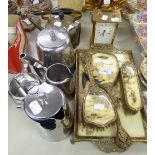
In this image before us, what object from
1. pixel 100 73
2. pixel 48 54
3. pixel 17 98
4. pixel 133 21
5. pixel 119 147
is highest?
pixel 133 21

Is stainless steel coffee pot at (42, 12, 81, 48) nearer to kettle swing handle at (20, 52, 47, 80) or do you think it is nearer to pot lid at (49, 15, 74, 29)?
pot lid at (49, 15, 74, 29)

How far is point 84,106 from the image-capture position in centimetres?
113

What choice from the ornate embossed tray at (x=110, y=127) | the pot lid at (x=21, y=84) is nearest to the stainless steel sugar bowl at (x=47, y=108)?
the ornate embossed tray at (x=110, y=127)

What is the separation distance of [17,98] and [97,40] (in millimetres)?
566

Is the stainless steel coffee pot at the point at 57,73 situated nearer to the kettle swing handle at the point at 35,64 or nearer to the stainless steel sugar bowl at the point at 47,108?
the kettle swing handle at the point at 35,64

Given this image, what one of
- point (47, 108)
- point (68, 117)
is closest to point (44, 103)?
point (47, 108)

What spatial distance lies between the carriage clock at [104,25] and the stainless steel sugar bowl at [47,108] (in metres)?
0.49

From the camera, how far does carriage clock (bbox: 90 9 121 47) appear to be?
130 cm

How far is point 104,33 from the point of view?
1.37m

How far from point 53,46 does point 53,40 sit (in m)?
0.04

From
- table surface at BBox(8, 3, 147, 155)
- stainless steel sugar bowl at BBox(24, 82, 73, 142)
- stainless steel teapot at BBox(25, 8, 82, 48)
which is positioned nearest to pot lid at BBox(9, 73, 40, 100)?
table surface at BBox(8, 3, 147, 155)

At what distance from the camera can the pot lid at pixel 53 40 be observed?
116 cm
